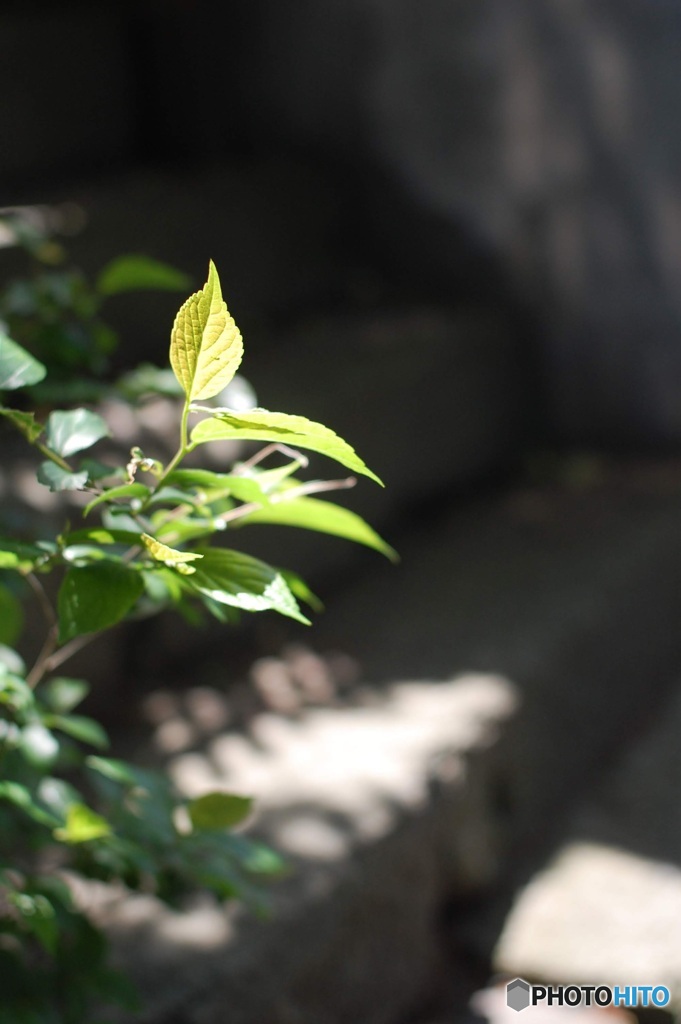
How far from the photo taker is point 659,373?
12.8 ft

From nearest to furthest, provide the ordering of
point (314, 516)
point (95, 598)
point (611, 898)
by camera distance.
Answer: point (95, 598)
point (314, 516)
point (611, 898)

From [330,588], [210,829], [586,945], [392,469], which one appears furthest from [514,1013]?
[392,469]

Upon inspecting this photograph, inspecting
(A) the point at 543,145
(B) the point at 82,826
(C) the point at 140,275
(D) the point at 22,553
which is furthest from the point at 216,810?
(A) the point at 543,145

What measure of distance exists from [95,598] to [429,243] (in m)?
3.57

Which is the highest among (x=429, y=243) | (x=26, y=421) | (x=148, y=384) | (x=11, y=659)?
(x=26, y=421)

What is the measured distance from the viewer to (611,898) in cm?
209

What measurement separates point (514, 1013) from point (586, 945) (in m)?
0.18

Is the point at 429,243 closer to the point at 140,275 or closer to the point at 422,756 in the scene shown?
the point at 422,756

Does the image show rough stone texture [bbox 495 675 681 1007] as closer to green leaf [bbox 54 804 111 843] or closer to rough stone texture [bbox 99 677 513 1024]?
rough stone texture [bbox 99 677 513 1024]

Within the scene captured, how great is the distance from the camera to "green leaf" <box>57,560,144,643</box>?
79 cm

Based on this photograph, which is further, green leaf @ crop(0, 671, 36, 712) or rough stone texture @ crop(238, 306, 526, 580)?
rough stone texture @ crop(238, 306, 526, 580)

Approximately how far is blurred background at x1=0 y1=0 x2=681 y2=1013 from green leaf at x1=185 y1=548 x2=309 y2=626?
204cm

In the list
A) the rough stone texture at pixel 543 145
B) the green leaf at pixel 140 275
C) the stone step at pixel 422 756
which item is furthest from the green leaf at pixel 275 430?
the rough stone texture at pixel 543 145

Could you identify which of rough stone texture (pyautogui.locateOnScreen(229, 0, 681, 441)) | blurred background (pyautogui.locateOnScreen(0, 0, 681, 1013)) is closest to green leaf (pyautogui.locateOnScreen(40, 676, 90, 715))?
blurred background (pyautogui.locateOnScreen(0, 0, 681, 1013))
